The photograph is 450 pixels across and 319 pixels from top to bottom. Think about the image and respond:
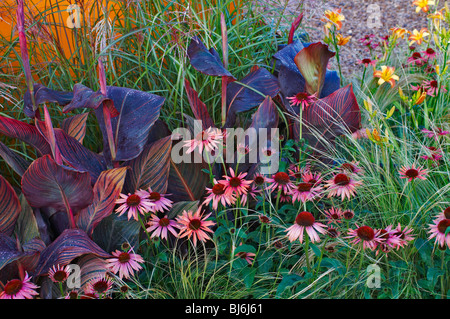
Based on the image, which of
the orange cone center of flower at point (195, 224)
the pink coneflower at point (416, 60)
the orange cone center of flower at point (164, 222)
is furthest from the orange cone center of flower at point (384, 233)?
the pink coneflower at point (416, 60)

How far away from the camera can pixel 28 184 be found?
1234 millimetres

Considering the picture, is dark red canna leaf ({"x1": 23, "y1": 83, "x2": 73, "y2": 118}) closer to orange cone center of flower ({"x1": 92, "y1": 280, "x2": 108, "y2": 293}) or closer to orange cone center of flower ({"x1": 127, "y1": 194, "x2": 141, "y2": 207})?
orange cone center of flower ({"x1": 127, "y1": 194, "x2": 141, "y2": 207})

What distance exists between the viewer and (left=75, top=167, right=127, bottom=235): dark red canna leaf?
1.28 m

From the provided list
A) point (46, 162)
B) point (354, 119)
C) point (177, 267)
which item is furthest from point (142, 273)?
point (354, 119)

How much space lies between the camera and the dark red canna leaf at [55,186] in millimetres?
1213

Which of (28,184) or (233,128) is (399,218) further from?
(28,184)

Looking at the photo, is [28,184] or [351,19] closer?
[28,184]

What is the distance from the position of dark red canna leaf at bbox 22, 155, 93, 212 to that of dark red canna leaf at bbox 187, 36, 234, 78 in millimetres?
528

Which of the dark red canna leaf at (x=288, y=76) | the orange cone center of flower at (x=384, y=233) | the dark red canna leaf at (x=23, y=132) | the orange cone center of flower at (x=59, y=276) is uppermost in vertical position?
the dark red canna leaf at (x=288, y=76)

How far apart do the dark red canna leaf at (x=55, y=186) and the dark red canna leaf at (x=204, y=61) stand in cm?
53

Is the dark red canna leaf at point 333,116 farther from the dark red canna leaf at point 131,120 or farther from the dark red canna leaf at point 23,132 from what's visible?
the dark red canna leaf at point 23,132

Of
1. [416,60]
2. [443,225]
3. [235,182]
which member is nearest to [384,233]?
[443,225]
